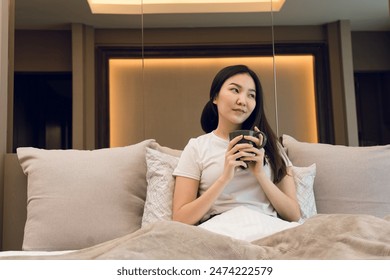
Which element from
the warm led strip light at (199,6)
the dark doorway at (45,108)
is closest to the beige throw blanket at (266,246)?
the dark doorway at (45,108)

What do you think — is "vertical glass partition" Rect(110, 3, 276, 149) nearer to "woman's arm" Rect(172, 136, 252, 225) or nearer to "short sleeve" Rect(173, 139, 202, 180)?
"short sleeve" Rect(173, 139, 202, 180)

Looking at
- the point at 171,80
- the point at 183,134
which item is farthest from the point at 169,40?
the point at 183,134

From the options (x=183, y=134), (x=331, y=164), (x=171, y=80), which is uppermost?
(x=171, y=80)

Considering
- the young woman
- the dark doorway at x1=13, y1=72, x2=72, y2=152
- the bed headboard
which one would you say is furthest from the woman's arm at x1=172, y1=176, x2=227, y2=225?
the dark doorway at x1=13, y1=72, x2=72, y2=152

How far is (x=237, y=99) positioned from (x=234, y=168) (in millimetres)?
306

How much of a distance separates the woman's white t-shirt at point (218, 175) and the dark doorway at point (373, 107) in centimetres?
141

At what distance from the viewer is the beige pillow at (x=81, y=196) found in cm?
170

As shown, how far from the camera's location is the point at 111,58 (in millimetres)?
2850

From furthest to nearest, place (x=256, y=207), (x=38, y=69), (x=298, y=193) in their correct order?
(x=38, y=69), (x=298, y=193), (x=256, y=207)

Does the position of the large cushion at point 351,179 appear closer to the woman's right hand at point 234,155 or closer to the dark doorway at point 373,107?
the woman's right hand at point 234,155

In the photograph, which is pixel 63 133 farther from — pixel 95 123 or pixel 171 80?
pixel 171 80

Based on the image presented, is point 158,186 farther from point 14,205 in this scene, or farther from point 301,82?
point 301,82

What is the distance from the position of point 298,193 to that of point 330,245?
0.86 meters

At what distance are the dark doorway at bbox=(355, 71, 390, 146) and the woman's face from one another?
53.9 inches
